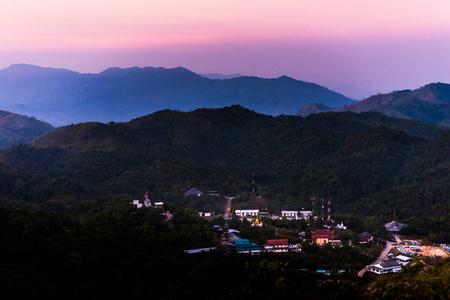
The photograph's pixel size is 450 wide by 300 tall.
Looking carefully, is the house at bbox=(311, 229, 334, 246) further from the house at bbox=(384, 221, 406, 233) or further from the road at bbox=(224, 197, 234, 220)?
the road at bbox=(224, 197, 234, 220)

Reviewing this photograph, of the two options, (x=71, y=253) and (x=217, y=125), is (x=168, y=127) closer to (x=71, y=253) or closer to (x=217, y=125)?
(x=217, y=125)

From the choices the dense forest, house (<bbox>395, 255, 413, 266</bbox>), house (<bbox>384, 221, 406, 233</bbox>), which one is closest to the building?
house (<bbox>384, 221, 406, 233</bbox>)

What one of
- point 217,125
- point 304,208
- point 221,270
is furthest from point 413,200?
point 217,125

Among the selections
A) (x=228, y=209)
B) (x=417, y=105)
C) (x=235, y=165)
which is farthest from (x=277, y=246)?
(x=417, y=105)

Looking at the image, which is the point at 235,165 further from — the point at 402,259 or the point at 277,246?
the point at 402,259

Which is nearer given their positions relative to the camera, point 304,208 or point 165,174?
point 304,208

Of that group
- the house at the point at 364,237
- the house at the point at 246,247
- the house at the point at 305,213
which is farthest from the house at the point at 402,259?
the house at the point at 305,213
